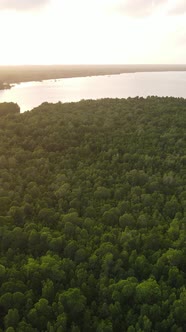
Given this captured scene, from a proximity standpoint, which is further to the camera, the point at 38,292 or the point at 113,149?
the point at 113,149

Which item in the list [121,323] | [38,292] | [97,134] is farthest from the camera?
[97,134]

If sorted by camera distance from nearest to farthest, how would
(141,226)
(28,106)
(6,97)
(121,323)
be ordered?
(121,323)
(141,226)
(28,106)
(6,97)

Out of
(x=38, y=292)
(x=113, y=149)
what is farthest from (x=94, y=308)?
(x=113, y=149)

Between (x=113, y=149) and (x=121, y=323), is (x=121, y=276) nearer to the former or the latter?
(x=121, y=323)

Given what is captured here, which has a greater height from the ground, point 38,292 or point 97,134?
point 97,134

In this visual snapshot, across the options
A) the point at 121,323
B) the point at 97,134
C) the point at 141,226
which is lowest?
the point at 121,323

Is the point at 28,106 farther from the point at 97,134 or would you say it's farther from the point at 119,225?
the point at 119,225
